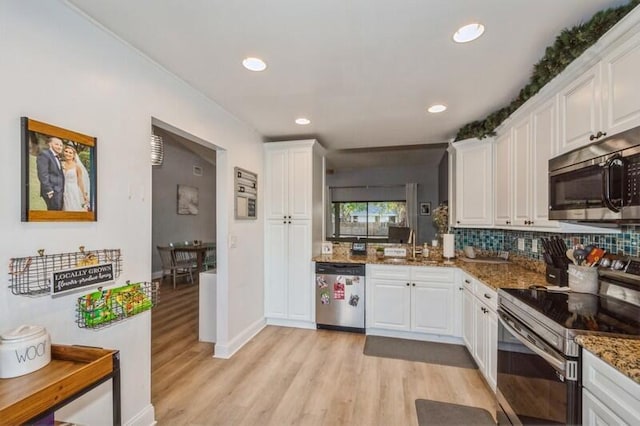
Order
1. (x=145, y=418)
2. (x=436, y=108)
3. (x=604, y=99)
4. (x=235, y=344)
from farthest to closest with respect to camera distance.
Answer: (x=235, y=344) → (x=436, y=108) → (x=145, y=418) → (x=604, y=99)

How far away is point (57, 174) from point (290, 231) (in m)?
2.56

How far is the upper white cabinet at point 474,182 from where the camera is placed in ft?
10.5

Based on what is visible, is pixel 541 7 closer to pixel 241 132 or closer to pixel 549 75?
pixel 549 75

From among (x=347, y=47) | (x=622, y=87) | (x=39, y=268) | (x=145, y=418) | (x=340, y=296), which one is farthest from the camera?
(x=340, y=296)

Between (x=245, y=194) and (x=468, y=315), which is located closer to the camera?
(x=468, y=315)

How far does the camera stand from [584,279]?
184 centimetres

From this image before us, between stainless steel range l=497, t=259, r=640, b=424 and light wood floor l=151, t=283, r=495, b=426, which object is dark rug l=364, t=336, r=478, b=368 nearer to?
Result: light wood floor l=151, t=283, r=495, b=426

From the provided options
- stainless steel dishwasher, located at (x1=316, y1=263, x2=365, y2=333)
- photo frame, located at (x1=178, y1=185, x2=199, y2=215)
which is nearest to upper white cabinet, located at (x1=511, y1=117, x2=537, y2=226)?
stainless steel dishwasher, located at (x1=316, y1=263, x2=365, y2=333)

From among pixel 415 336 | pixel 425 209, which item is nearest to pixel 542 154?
pixel 415 336

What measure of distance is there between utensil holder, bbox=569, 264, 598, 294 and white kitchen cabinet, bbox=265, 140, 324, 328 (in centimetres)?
253

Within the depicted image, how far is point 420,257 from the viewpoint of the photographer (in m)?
3.80

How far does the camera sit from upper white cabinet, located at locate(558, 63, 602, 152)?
63.7 inches

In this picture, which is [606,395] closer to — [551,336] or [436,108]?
[551,336]

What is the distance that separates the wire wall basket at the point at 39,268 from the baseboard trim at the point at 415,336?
2916mm
